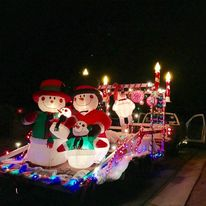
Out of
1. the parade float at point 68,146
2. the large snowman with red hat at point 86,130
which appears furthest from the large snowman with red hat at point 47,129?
the large snowman with red hat at point 86,130

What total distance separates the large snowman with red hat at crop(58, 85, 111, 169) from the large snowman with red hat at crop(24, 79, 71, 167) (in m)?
0.16

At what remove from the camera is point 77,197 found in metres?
6.98

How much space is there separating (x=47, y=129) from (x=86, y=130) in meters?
0.86

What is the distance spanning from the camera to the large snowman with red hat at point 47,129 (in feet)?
25.1

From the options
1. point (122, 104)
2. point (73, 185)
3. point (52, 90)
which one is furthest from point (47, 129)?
point (122, 104)

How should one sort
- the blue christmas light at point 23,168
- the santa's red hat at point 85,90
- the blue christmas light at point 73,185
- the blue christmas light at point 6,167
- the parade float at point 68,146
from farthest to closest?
the santa's red hat at point 85,90
the blue christmas light at point 6,167
the blue christmas light at point 23,168
the parade float at point 68,146
the blue christmas light at point 73,185

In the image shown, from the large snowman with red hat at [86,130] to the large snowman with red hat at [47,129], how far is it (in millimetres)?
160

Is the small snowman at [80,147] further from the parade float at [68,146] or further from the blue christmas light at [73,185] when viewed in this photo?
the blue christmas light at [73,185]

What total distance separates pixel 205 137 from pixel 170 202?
413 inches

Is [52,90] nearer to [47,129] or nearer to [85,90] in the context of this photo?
[85,90]

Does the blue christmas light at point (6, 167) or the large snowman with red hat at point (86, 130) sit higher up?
the large snowman with red hat at point (86, 130)

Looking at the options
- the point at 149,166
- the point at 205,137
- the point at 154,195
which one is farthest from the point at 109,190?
the point at 205,137

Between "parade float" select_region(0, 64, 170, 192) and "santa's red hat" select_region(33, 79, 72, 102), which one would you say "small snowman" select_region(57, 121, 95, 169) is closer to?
"parade float" select_region(0, 64, 170, 192)

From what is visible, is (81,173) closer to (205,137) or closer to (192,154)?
(192,154)
